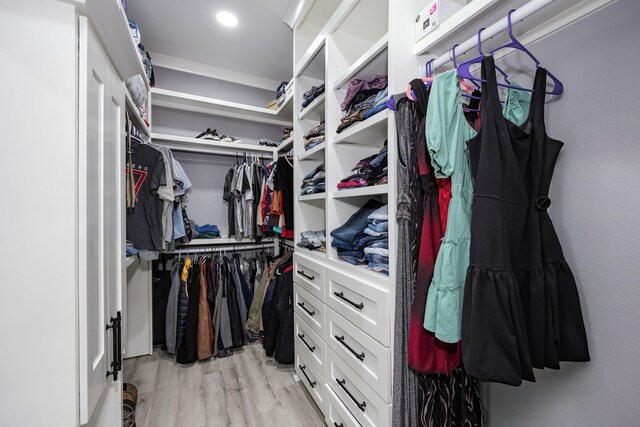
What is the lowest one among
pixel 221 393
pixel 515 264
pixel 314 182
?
pixel 221 393

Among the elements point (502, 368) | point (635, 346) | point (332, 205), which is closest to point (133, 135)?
point (332, 205)

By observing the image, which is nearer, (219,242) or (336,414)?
(336,414)

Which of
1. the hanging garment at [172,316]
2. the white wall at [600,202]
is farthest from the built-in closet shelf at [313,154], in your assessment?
the hanging garment at [172,316]

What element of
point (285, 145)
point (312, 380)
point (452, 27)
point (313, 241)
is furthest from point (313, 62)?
point (312, 380)

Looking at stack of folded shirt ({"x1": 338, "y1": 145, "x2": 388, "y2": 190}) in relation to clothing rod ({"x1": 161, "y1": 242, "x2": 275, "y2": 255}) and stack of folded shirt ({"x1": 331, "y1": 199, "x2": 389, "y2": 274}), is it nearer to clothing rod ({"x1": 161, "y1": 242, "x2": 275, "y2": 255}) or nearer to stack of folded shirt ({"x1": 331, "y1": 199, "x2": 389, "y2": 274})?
stack of folded shirt ({"x1": 331, "y1": 199, "x2": 389, "y2": 274})

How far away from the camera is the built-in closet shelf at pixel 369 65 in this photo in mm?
1118

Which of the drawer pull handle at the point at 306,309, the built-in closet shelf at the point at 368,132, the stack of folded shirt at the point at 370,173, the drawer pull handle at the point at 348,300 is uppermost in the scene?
the built-in closet shelf at the point at 368,132

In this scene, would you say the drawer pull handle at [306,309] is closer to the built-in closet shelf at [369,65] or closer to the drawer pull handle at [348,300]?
the drawer pull handle at [348,300]

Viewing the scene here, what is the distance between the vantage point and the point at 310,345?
68.1 inches

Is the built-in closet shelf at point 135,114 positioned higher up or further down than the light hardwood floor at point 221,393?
higher up

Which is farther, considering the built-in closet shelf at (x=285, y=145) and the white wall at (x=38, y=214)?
the built-in closet shelf at (x=285, y=145)

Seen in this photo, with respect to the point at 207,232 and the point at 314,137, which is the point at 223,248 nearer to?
the point at 207,232

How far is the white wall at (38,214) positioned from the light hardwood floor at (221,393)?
125cm

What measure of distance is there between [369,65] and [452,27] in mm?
468
